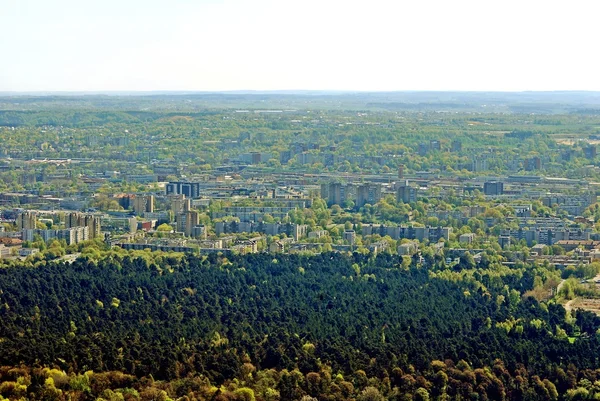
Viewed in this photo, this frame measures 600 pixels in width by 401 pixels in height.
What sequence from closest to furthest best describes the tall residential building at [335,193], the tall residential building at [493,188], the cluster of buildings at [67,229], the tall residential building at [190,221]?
the cluster of buildings at [67,229] → the tall residential building at [190,221] → the tall residential building at [335,193] → the tall residential building at [493,188]

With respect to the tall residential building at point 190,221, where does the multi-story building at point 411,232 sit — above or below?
below

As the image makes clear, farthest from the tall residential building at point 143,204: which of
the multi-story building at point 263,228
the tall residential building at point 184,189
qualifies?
the multi-story building at point 263,228

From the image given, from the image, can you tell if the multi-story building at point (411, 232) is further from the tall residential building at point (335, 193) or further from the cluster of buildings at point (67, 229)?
the tall residential building at point (335, 193)

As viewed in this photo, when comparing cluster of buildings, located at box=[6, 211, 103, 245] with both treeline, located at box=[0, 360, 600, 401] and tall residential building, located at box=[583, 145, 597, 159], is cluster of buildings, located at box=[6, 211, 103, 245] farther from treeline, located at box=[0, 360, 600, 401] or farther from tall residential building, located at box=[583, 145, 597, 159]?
tall residential building, located at box=[583, 145, 597, 159]

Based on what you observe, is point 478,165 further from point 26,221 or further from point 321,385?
point 321,385

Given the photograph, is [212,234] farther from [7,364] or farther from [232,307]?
[7,364]

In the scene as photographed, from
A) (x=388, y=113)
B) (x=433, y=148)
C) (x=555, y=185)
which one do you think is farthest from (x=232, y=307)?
(x=388, y=113)

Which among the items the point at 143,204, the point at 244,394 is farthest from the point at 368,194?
the point at 244,394

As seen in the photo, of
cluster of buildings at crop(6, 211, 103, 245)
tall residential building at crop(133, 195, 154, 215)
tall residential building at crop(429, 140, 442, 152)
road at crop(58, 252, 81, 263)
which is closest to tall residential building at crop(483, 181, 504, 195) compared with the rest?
tall residential building at crop(133, 195, 154, 215)
